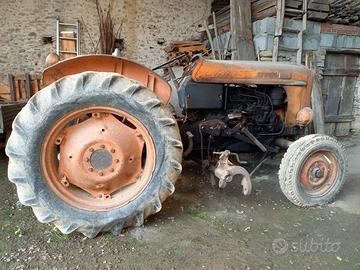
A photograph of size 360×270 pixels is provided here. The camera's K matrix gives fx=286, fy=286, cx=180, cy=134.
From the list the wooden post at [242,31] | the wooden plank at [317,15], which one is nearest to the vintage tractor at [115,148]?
the wooden post at [242,31]

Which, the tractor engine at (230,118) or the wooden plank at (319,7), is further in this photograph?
the wooden plank at (319,7)

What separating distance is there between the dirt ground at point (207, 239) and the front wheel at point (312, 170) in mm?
136

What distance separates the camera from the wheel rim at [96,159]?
6.82 feet

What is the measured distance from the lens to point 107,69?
2.30m

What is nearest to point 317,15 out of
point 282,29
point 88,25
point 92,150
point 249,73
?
point 282,29

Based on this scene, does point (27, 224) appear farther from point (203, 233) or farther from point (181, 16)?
point (181, 16)

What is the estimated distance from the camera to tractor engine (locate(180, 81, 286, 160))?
282 centimetres

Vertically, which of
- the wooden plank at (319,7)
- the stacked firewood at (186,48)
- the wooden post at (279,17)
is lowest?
the stacked firewood at (186,48)

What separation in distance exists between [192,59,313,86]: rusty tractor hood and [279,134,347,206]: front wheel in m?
0.68

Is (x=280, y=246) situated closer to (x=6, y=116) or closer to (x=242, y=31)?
(x=6, y=116)

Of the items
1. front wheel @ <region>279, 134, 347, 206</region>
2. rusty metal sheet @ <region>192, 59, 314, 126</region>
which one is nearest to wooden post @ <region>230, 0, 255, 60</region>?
rusty metal sheet @ <region>192, 59, 314, 126</region>

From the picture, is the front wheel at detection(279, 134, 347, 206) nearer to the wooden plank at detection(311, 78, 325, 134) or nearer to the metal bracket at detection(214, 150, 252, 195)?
the metal bracket at detection(214, 150, 252, 195)

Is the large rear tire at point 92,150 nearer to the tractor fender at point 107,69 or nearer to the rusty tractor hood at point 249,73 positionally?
the tractor fender at point 107,69

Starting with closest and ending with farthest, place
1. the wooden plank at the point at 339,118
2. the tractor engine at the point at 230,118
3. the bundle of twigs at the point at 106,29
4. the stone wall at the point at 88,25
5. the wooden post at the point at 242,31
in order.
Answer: the tractor engine at the point at 230,118, the wooden post at the point at 242,31, the wooden plank at the point at 339,118, the stone wall at the point at 88,25, the bundle of twigs at the point at 106,29
